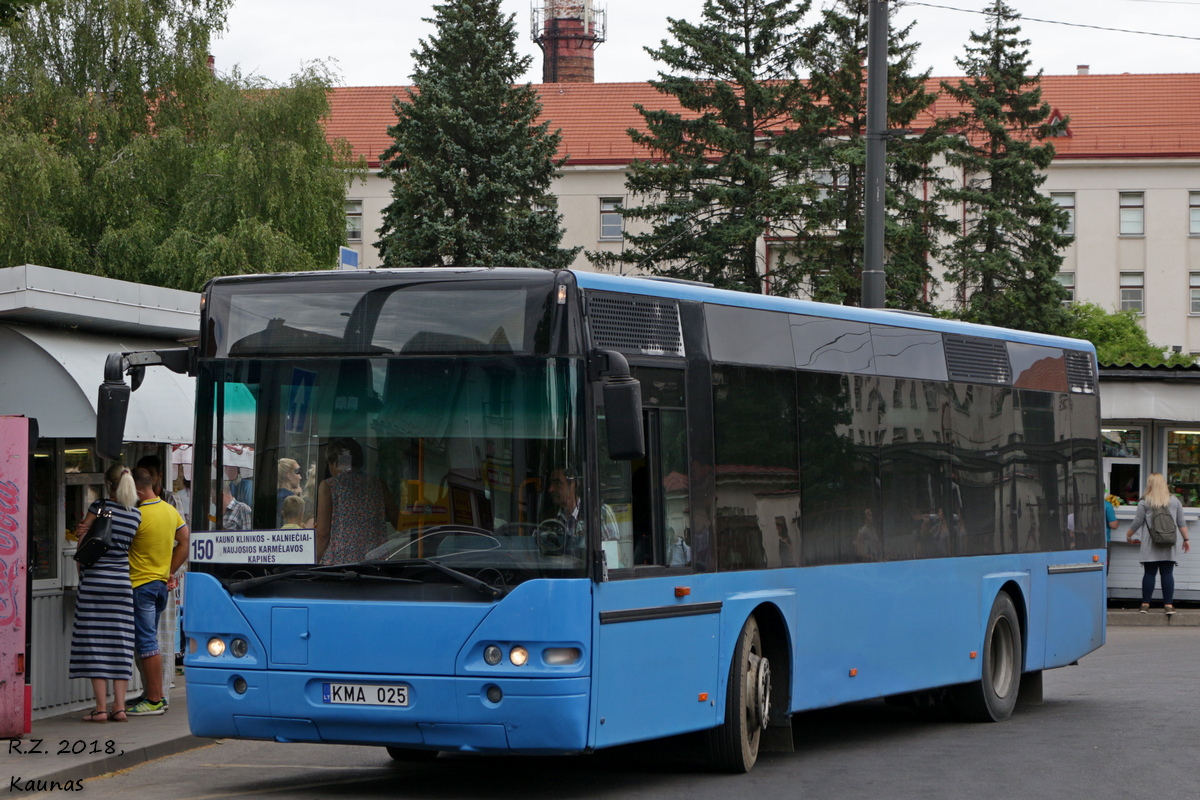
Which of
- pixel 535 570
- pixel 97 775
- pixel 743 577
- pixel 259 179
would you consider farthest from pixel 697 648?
pixel 259 179

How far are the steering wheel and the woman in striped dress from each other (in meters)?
4.63

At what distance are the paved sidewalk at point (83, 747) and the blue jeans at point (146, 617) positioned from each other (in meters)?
0.51

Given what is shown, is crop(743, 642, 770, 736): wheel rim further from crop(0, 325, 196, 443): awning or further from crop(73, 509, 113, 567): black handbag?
crop(73, 509, 113, 567): black handbag

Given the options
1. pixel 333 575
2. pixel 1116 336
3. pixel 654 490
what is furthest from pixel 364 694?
pixel 1116 336

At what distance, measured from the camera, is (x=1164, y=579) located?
22.6 meters

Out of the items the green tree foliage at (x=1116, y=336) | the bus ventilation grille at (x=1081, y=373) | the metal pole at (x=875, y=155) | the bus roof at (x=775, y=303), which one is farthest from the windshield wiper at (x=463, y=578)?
the green tree foliage at (x=1116, y=336)

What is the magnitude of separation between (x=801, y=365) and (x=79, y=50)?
35767 millimetres

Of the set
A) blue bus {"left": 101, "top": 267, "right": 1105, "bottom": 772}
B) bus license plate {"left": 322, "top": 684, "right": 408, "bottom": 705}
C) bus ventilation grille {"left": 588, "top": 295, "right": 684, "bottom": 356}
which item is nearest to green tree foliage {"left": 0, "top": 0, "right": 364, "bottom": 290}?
blue bus {"left": 101, "top": 267, "right": 1105, "bottom": 772}

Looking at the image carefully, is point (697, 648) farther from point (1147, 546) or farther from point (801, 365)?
point (1147, 546)

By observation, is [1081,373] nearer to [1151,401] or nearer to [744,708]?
[744,708]

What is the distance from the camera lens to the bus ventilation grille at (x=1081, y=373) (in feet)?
47.1

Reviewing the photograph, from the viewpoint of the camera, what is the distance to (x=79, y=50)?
42.4 metres

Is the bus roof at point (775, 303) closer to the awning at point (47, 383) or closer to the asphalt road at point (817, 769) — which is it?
the asphalt road at point (817, 769)

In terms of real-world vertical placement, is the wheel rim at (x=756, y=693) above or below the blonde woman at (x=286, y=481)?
below
